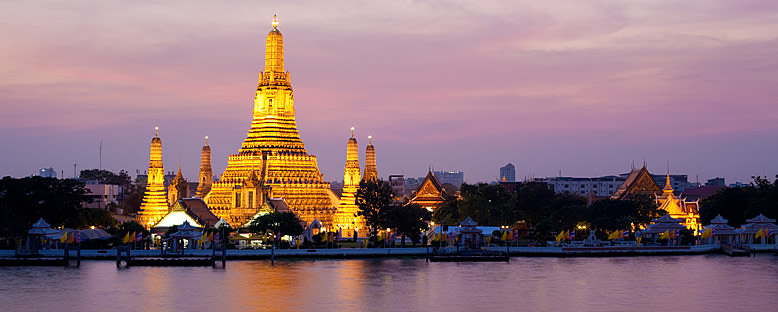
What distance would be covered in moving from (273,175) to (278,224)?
820 inches

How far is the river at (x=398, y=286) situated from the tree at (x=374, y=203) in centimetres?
1601

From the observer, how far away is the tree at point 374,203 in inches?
4291

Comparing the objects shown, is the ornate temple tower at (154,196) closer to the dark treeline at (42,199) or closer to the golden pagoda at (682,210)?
the dark treeline at (42,199)

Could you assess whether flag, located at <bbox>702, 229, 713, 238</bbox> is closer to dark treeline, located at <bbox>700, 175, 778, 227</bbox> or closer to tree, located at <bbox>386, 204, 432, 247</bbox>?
dark treeline, located at <bbox>700, 175, 778, 227</bbox>

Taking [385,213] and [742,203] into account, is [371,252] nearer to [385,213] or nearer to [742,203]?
[385,213]

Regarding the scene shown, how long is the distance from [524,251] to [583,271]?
46.5 ft

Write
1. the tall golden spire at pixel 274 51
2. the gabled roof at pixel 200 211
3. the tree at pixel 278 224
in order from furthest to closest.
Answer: the tall golden spire at pixel 274 51
the gabled roof at pixel 200 211
the tree at pixel 278 224

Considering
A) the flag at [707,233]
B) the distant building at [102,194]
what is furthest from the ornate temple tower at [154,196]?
the flag at [707,233]

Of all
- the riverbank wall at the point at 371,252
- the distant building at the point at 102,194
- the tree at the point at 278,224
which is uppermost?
the distant building at the point at 102,194

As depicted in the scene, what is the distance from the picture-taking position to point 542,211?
134500 millimetres

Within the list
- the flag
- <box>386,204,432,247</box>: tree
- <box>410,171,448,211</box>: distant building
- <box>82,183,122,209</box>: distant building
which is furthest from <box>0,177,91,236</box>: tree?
<box>410,171,448,211</box>: distant building

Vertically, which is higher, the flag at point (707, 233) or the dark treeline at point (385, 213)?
the dark treeline at point (385, 213)

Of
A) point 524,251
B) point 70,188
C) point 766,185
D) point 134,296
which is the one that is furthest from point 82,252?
point 766,185

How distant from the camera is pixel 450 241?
105875 mm
